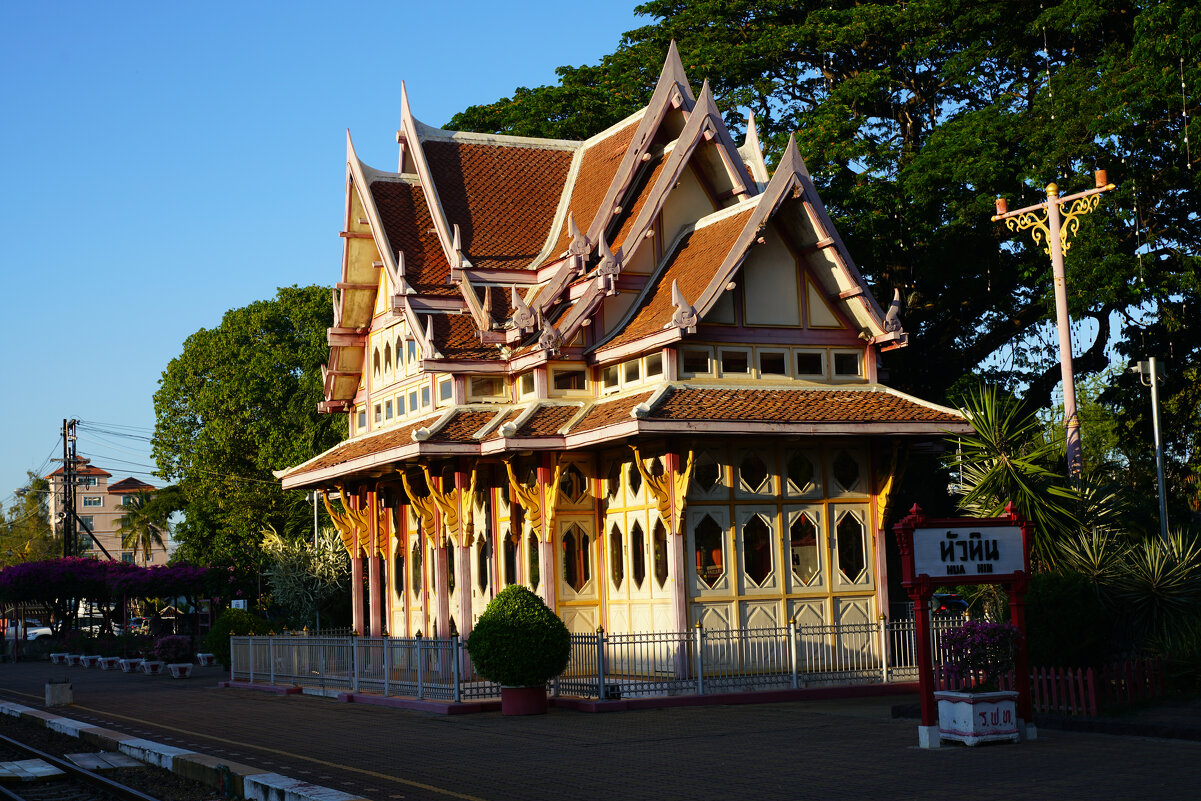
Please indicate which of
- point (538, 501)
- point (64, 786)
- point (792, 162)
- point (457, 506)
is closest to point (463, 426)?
point (457, 506)

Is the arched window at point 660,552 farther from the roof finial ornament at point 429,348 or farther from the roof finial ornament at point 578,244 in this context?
the roof finial ornament at point 429,348

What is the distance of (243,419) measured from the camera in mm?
61312

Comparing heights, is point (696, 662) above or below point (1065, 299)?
below

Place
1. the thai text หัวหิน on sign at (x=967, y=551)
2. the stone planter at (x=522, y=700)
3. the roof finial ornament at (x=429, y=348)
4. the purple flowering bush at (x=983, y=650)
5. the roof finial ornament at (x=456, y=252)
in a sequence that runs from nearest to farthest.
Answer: the purple flowering bush at (x=983, y=650), the thai text หัวหิน on sign at (x=967, y=551), the stone planter at (x=522, y=700), the roof finial ornament at (x=429, y=348), the roof finial ornament at (x=456, y=252)

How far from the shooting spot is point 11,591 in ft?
198

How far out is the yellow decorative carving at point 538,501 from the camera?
24.1 metres

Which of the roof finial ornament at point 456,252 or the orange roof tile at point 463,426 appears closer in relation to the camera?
the orange roof tile at point 463,426

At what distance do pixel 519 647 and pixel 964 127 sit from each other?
19243 mm

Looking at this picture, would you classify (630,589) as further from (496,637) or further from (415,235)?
(415,235)

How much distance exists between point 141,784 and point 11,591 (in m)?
51.2

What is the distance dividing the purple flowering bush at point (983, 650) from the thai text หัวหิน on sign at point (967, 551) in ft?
2.22

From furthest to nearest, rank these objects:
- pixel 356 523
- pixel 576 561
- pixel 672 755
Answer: pixel 356 523 < pixel 576 561 < pixel 672 755

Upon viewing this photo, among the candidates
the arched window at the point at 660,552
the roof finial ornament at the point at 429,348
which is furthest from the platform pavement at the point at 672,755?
the roof finial ornament at the point at 429,348

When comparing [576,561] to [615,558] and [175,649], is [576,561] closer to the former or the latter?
[615,558]
